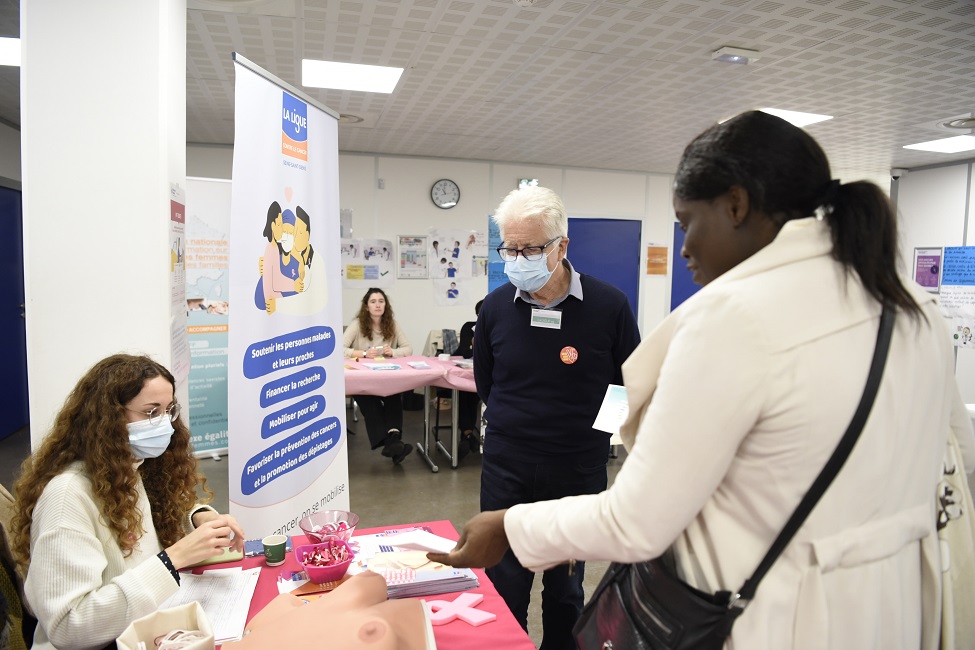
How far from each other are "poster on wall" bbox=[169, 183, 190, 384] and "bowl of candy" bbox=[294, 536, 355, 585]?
39.7 inches

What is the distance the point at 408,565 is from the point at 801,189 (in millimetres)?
1160

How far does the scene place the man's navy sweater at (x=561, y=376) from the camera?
1897 millimetres

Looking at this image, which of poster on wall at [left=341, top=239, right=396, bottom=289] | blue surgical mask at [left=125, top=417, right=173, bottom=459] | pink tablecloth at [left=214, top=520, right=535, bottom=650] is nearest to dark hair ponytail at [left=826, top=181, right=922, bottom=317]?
pink tablecloth at [left=214, top=520, right=535, bottom=650]

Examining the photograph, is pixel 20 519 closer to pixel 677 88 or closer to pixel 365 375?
pixel 365 375

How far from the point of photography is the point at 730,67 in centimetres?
380

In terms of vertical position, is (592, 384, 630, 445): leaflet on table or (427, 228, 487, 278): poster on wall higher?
(427, 228, 487, 278): poster on wall

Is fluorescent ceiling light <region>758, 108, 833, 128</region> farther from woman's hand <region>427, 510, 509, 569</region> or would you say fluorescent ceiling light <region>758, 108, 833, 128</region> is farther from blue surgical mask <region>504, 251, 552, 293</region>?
woman's hand <region>427, 510, 509, 569</region>

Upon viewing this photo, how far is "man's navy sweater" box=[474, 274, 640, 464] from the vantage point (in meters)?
1.90

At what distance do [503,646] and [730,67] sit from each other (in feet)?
12.4

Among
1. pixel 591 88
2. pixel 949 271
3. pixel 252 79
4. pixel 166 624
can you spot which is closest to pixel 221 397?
pixel 252 79

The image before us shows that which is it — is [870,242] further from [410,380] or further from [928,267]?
[928,267]

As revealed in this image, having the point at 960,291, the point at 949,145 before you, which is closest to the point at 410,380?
the point at 949,145

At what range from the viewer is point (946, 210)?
21.4 ft

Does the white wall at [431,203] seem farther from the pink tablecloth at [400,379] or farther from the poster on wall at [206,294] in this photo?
the pink tablecloth at [400,379]
